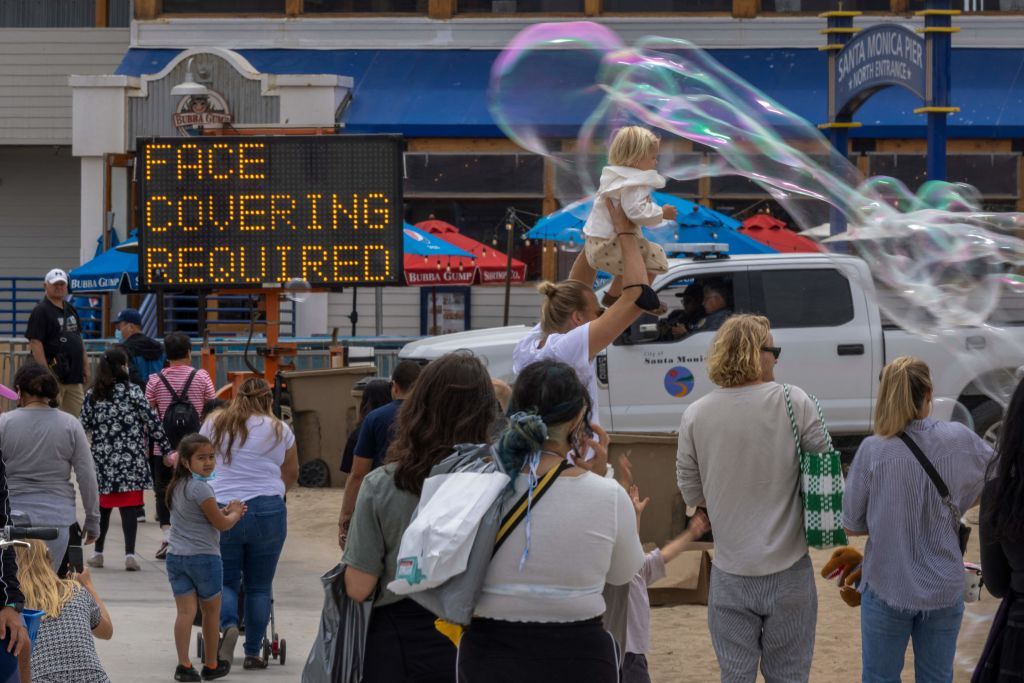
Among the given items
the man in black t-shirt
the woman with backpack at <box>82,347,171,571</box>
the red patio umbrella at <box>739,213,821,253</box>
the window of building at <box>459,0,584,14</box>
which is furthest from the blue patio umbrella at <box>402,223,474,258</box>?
the window of building at <box>459,0,584,14</box>

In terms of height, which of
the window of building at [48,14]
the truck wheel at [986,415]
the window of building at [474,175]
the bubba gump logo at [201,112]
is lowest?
the truck wheel at [986,415]

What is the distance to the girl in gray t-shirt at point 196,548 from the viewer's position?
7.89 metres

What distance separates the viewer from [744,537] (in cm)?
573

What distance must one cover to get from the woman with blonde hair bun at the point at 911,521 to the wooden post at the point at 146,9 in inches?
857

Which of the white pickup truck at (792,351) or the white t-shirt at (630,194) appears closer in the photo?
the white t-shirt at (630,194)

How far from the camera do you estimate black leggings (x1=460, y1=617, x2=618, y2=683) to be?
3.94 meters

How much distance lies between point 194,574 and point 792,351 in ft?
22.4

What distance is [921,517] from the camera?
5797mm

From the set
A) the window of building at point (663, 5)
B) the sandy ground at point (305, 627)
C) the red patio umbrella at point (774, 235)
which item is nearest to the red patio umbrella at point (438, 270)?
the red patio umbrella at point (774, 235)

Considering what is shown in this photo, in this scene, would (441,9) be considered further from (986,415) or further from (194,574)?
(194,574)

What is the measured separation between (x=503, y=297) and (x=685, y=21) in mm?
5322

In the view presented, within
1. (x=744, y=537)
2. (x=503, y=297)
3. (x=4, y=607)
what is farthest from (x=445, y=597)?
(x=503, y=297)

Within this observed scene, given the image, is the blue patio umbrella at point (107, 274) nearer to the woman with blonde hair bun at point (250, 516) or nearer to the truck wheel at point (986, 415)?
the truck wheel at point (986, 415)

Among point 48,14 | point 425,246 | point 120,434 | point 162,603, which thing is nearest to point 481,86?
point 425,246
